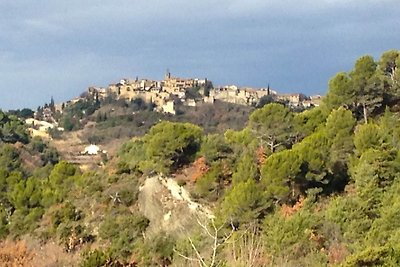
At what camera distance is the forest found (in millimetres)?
17547

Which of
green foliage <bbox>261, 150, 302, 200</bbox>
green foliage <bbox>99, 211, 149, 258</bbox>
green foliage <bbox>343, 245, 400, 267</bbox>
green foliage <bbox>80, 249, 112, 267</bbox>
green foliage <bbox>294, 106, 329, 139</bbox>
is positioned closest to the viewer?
green foliage <bbox>343, 245, 400, 267</bbox>

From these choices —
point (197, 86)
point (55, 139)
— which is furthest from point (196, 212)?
point (197, 86)

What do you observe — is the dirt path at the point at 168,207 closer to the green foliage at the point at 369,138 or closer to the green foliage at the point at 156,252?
the green foliage at the point at 156,252

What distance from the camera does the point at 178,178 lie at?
27.4 meters

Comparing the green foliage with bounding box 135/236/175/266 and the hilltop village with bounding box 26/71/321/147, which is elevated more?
the green foliage with bounding box 135/236/175/266

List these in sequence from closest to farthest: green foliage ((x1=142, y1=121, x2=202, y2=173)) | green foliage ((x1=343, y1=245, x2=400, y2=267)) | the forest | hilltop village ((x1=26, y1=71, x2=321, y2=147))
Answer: green foliage ((x1=343, y1=245, x2=400, y2=267)), the forest, green foliage ((x1=142, y1=121, x2=202, y2=173)), hilltop village ((x1=26, y1=71, x2=321, y2=147))

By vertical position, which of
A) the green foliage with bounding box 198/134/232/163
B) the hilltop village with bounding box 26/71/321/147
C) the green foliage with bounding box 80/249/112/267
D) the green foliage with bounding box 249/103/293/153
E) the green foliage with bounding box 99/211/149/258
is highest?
the green foliage with bounding box 249/103/293/153

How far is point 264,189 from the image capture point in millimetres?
22203

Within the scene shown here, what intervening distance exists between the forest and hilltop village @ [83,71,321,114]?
2003 inches

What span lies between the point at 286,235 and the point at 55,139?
2215 inches

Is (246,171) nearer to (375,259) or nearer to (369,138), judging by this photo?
(369,138)

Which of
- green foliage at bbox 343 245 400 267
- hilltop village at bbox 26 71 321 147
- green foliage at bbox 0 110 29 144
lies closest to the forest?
green foliage at bbox 343 245 400 267

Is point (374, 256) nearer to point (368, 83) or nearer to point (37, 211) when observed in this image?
point (368, 83)

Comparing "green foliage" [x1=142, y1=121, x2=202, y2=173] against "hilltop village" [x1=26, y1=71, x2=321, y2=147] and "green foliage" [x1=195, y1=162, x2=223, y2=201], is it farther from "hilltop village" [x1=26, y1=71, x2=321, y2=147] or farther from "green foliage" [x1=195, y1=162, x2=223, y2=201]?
"hilltop village" [x1=26, y1=71, x2=321, y2=147]
